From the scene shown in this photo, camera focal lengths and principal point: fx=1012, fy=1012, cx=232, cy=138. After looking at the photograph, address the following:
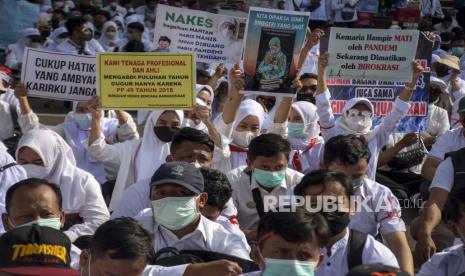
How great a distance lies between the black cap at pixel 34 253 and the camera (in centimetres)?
335

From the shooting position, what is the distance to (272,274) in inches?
150

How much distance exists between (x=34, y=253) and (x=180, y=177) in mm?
1559

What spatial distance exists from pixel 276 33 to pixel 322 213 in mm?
3486

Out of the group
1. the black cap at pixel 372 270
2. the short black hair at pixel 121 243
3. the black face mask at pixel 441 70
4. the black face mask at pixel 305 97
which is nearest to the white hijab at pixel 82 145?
the black face mask at pixel 305 97

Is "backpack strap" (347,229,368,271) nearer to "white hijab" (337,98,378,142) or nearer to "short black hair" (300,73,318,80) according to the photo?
"white hijab" (337,98,378,142)

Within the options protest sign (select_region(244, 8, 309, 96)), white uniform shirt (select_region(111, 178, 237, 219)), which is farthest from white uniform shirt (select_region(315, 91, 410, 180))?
white uniform shirt (select_region(111, 178, 237, 219))

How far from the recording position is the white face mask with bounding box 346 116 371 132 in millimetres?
7938

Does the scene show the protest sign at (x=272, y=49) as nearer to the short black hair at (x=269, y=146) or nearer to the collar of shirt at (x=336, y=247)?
the short black hair at (x=269, y=146)

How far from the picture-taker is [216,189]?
533cm

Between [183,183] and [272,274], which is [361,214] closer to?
[183,183]

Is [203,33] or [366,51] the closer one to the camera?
[366,51]

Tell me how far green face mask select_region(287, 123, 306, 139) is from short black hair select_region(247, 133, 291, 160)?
2.03 m

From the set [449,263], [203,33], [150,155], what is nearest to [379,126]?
[150,155]

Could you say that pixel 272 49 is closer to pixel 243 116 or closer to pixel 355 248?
pixel 243 116
